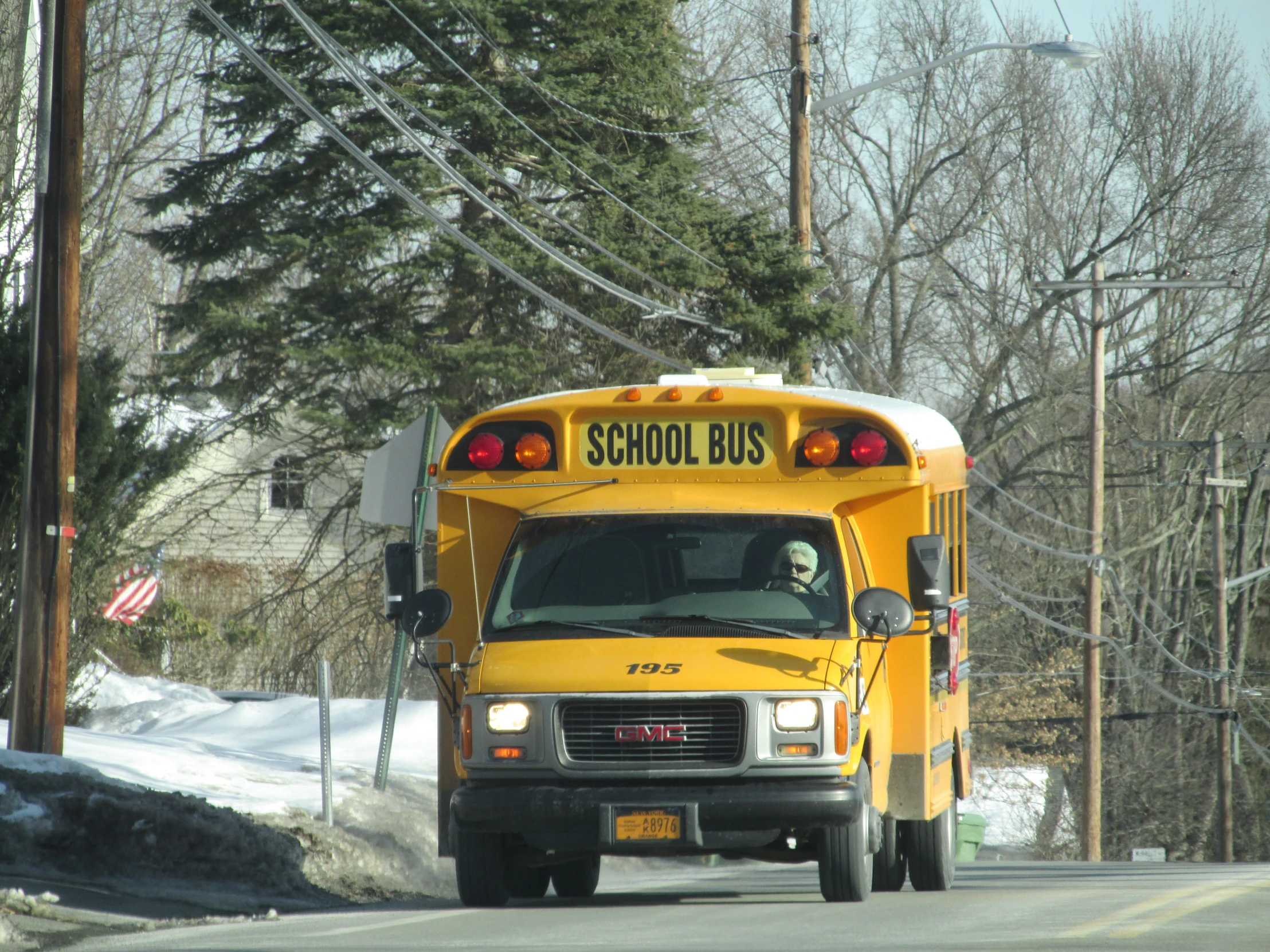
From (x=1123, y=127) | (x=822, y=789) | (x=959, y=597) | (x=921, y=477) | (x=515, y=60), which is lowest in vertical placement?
(x=822, y=789)

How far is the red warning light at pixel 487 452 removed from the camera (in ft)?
29.6

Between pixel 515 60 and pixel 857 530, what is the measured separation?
14895mm

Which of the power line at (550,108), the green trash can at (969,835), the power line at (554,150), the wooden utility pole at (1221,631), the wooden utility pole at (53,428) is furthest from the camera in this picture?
the wooden utility pole at (1221,631)

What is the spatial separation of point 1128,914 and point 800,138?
42.0 ft

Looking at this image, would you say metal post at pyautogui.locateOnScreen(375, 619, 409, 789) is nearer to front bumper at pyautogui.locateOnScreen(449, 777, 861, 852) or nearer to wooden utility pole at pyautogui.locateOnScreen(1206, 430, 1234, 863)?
front bumper at pyautogui.locateOnScreen(449, 777, 861, 852)

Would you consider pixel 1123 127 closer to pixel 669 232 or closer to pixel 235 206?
pixel 669 232

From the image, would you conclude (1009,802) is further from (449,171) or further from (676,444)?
(676,444)

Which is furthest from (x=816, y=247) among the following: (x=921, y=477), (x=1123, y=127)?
(x=921, y=477)

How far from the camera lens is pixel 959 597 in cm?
1067

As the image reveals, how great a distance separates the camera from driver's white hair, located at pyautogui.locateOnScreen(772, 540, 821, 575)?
8.48 m

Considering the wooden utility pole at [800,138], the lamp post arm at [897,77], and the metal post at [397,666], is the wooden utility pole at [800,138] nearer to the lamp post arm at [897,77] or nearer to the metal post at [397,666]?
the lamp post arm at [897,77]

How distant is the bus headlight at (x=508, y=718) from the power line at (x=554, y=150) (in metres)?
13.7

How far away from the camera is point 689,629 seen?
818 cm

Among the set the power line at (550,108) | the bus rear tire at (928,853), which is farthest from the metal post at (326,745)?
the power line at (550,108)
